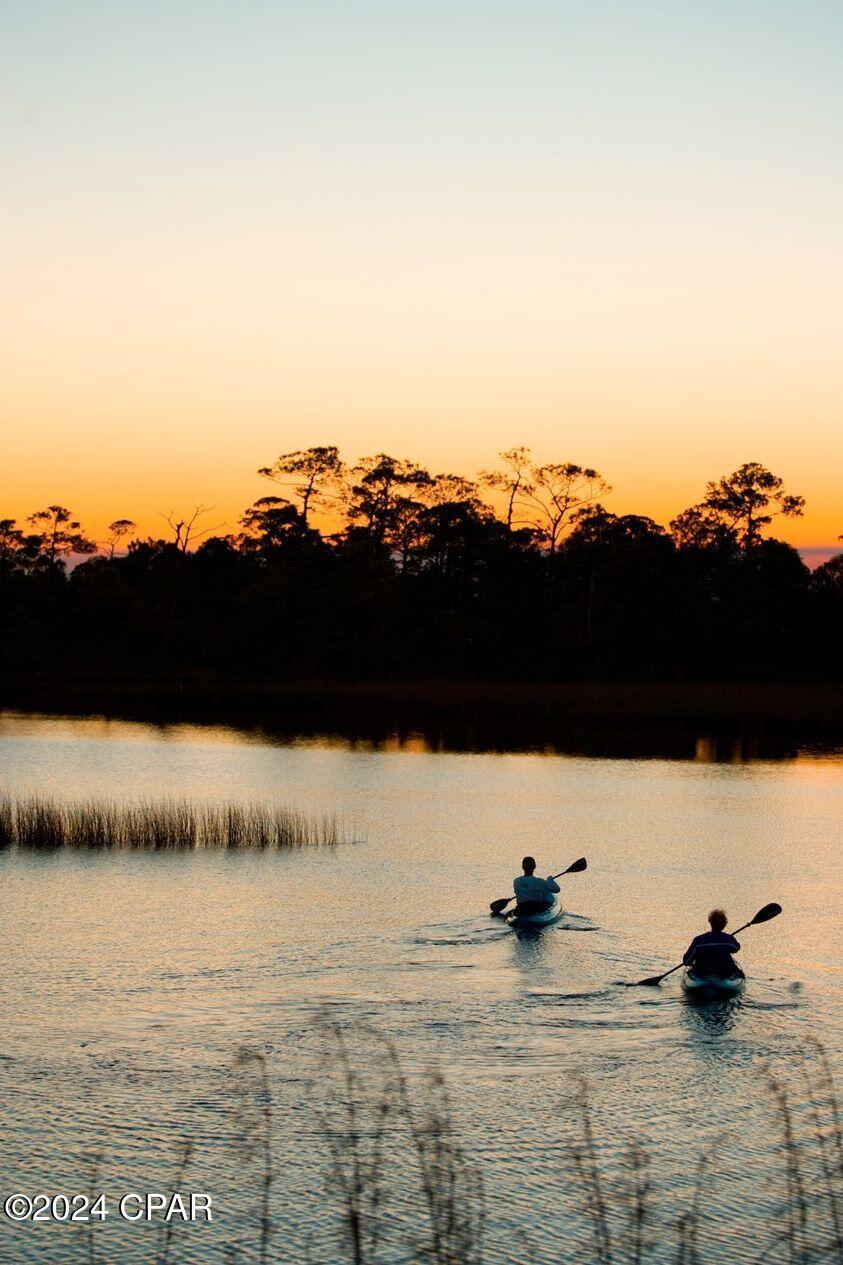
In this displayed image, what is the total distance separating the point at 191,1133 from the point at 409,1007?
439 cm

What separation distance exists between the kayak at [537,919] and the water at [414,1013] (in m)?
0.28

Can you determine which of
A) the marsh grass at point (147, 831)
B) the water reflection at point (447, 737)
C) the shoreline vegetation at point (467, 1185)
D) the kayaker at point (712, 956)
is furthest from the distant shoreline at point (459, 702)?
the shoreline vegetation at point (467, 1185)

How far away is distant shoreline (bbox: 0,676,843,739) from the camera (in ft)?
225

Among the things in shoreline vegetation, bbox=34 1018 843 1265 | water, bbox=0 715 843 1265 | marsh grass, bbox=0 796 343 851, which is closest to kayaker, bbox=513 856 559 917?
water, bbox=0 715 843 1265

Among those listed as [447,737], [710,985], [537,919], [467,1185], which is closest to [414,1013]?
[710,985]

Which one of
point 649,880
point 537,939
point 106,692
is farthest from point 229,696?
point 537,939

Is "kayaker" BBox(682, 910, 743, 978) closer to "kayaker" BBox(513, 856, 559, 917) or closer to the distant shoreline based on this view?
"kayaker" BBox(513, 856, 559, 917)

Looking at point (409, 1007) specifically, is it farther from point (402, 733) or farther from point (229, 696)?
point (229, 696)

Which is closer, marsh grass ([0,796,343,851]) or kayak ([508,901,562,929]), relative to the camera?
kayak ([508,901,562,929])

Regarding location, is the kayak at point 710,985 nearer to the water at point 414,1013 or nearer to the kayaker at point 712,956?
the kayaker at point 712,956

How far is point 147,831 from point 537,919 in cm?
1114

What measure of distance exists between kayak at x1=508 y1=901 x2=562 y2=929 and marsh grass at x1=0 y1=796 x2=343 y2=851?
30.8ft

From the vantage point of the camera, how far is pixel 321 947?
1931cm

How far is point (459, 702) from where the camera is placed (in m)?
79.6
